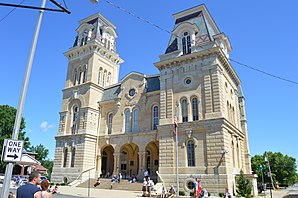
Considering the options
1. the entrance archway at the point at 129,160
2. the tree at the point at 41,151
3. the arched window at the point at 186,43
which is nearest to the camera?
the arched window at the point at 186,43

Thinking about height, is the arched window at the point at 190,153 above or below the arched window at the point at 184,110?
below

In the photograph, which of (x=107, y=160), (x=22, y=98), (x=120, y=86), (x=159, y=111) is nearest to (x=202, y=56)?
(x=159, y=111)

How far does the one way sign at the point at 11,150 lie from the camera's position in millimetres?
6483

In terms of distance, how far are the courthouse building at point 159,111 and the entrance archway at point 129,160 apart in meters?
0.14

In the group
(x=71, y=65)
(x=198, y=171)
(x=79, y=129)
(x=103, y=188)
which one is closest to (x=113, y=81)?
(x=71, y=65)

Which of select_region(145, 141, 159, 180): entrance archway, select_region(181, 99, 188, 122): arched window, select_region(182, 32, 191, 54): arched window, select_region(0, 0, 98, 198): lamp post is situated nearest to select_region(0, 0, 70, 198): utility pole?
select_region(0, 0, 98, 198): lamp post

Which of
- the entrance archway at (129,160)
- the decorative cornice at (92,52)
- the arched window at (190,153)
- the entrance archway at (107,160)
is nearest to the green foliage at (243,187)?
the arched window at (190,153)

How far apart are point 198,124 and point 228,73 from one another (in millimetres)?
9614

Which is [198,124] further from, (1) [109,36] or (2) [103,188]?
(1) [109,36]

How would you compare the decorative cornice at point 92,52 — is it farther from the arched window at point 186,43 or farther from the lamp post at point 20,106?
the lamp post at point 20,106

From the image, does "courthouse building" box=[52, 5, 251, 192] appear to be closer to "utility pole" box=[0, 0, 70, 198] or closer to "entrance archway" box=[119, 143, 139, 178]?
"entrance archway" box=[119, 143, 139, 178]

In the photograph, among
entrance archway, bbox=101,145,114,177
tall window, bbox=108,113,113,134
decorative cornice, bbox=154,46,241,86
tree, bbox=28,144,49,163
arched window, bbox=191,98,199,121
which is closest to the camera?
decorative cornice, bbox=154,46,241,86

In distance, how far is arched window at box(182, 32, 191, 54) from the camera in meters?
28.7

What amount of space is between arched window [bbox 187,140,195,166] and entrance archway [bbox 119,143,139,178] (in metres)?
10.5
